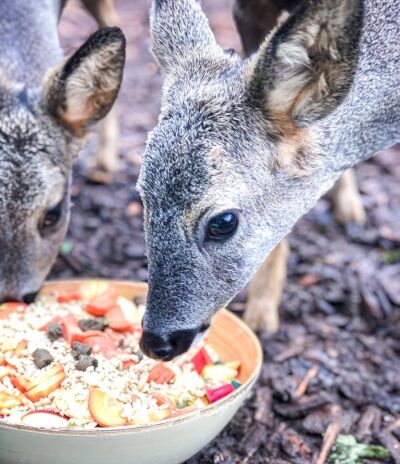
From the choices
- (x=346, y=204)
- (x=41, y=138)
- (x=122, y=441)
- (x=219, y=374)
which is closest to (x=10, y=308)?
(x=41, y=138)

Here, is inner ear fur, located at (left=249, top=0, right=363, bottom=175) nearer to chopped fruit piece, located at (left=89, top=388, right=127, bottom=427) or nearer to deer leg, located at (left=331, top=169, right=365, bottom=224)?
chopped fruit piece, located at (left=89, top=388, right=127, bottom=427)

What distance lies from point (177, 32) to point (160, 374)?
4.55 ft

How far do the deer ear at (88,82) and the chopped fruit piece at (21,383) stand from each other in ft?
4.77

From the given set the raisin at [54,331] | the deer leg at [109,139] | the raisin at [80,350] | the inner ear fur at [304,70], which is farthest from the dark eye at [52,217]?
the deer leg at [109,139]

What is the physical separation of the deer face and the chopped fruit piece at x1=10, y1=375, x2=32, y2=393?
2.62ft

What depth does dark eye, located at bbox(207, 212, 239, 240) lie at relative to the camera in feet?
10.1

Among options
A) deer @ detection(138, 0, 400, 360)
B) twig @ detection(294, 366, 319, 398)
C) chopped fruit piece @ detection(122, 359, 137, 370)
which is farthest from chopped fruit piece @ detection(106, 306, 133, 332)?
twig @ detection(294, 366, 319, 398)

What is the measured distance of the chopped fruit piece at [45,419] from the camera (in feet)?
9.73

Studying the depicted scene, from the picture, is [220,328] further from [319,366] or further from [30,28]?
[30,28]

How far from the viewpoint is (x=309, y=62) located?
296 centimetres

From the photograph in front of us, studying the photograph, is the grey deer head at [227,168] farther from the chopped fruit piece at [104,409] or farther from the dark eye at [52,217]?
the dark eye at [52,217]

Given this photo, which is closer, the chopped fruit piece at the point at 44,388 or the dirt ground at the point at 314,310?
the chopped fruit piece at the point at 44,388

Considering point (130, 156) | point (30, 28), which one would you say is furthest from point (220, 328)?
point (130, 156)

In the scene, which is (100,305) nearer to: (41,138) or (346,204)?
(41,138)
